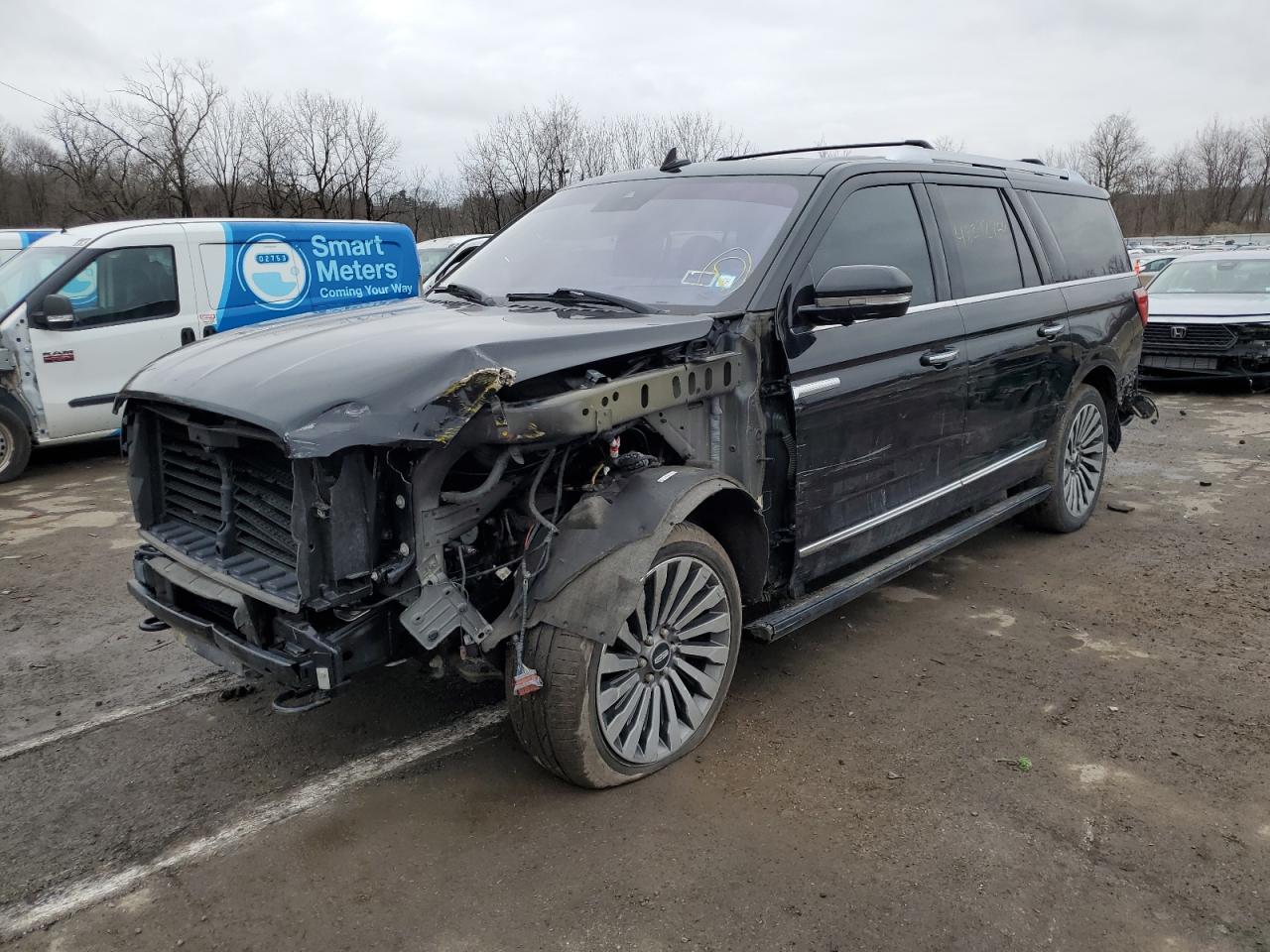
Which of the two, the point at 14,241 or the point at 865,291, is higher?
the point at 14,241

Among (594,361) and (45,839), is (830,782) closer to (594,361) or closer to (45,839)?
(594,361)

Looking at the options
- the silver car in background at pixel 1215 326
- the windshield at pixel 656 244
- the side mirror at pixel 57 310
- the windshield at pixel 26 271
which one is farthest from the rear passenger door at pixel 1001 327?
the windshield at pixel 26 271

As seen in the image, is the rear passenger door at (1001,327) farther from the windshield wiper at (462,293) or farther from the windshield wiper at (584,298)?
the windshield wiper at (462,293)

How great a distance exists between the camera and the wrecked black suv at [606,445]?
8.60ft

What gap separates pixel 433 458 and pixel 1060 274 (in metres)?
4.08

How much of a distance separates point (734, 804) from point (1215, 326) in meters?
10.4

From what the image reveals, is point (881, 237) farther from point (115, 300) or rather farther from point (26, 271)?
point (26, 271)

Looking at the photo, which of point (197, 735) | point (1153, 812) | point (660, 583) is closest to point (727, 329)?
point (660, 583)

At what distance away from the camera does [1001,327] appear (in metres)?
4.59

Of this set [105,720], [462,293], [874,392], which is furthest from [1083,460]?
[105,720]

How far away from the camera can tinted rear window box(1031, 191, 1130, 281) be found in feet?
17.4

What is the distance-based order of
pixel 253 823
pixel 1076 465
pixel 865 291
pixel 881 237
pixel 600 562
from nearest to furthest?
pixel 600 562, pixel 253 823, pixel 865 291, pixel 881 237, pixel 1076 465

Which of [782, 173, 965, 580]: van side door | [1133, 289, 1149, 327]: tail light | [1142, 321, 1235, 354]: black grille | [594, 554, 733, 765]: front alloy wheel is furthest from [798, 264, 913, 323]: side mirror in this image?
[1142, 321, 1235, 354]: black grille

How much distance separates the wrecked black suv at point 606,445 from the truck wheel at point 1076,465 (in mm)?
954
